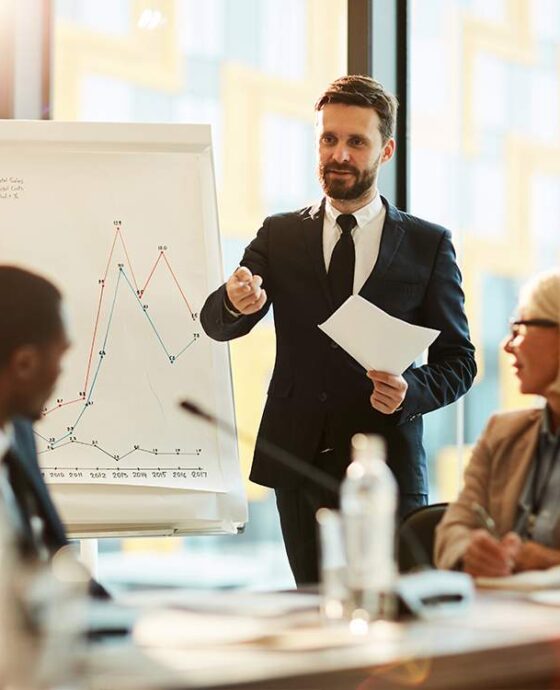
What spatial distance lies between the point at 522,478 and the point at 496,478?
0.05m

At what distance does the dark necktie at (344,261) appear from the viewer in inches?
107

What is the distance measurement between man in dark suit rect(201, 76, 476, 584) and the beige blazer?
350mm

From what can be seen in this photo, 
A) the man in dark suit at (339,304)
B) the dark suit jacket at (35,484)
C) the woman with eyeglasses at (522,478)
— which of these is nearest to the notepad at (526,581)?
the woman with eyeglasses at (522,478)

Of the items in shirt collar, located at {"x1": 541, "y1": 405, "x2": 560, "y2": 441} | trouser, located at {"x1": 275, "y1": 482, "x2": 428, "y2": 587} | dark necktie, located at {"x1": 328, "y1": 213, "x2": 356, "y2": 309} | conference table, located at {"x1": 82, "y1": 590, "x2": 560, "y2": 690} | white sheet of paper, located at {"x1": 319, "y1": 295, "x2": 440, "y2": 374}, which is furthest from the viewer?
dark necktie, located at {"x1": 328, "y1": 213, "x2": 356, "y2": 309}

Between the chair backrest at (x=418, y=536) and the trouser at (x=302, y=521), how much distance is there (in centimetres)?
25

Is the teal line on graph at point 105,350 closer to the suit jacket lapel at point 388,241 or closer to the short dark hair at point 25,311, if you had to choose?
the suit jacket lapel at point 388,241

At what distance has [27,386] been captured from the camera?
1.81 metres

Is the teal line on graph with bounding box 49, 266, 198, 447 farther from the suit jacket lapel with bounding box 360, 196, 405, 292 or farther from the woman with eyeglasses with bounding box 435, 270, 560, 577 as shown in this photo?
the woman with eyeglasses with bounding box 435, 270, 560, 577

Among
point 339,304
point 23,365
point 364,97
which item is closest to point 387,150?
point 364,97

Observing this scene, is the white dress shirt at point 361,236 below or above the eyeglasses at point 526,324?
above

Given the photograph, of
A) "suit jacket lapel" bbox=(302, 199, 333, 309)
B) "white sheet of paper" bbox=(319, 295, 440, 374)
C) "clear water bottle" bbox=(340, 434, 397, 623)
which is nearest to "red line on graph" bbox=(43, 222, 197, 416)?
"suit jacket lapel" bbox=(302, 199, 333, 309)

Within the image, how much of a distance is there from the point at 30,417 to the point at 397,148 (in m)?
1.88

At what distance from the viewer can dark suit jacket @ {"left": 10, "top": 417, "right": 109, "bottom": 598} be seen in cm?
181

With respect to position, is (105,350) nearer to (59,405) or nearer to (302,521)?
(59,405)
